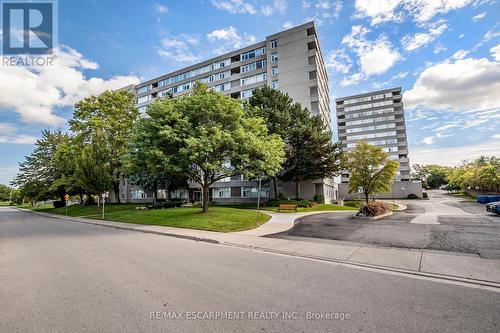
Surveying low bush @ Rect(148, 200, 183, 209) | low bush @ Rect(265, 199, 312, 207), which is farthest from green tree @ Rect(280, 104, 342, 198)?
low bush @ Rect(148, 200, 183, 209)

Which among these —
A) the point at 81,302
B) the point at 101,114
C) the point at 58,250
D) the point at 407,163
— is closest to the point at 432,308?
the point at 81,302

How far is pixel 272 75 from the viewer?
44.3m

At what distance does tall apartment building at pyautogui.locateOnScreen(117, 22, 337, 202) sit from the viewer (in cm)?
4109

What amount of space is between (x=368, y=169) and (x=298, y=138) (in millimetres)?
10466

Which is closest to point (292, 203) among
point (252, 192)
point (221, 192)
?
point (252, 192)

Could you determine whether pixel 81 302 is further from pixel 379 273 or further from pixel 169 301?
pixel 379 273

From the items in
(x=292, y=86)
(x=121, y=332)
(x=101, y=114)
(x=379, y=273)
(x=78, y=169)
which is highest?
(x=292, y=86)

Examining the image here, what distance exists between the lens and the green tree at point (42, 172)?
46938mm

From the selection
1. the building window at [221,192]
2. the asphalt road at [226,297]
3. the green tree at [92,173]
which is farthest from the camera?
the building window at [221,192]

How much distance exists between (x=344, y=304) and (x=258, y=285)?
1841 millimetres

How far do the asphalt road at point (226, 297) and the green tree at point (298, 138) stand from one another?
24.8 meters

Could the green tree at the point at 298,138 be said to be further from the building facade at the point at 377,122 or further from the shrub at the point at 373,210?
the building facade at the point at 377,122

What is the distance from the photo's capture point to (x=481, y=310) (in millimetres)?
4289

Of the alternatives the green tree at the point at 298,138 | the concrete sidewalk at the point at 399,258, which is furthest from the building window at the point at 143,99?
the concrete sidewalk at the point at 399,258
